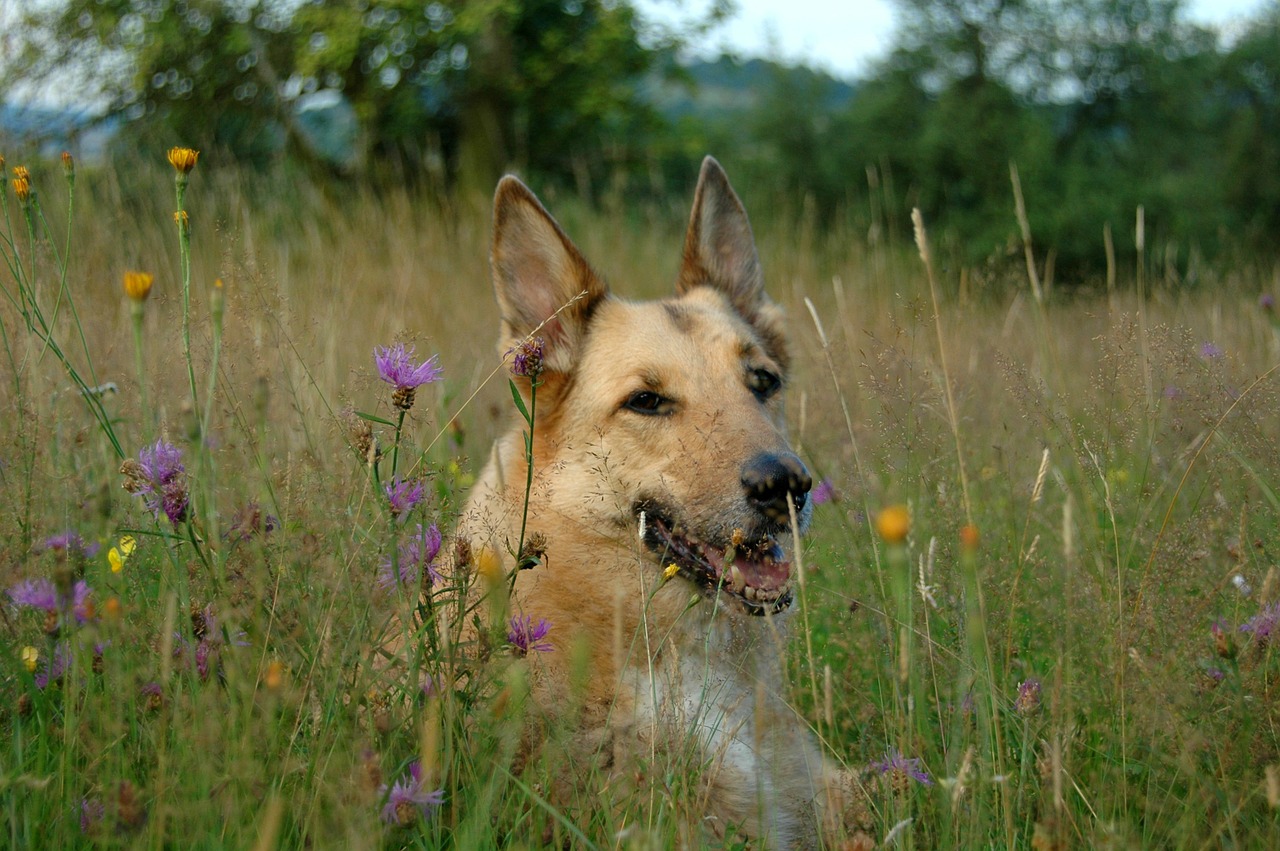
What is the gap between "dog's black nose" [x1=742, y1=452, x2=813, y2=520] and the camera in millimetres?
2480

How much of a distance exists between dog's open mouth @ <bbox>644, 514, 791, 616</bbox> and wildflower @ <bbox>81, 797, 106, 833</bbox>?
50.8 inches

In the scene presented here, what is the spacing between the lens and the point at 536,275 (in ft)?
10.3

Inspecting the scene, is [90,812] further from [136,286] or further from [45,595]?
[136,286]

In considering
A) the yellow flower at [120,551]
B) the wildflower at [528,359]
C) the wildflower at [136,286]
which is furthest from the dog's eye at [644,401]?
the wildflower at [136,286]

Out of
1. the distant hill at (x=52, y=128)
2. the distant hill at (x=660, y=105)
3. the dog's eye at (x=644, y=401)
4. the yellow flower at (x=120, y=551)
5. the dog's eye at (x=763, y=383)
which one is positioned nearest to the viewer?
the yellow flower at (x=120, y=551)

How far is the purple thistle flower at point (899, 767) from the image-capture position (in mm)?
1872

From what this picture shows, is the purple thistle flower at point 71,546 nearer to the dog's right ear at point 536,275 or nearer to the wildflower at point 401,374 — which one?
the wildflower at point 401,374

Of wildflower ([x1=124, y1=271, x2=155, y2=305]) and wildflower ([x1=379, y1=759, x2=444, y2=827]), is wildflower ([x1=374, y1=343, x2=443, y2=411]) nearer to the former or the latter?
wildflower ([x1=124, y1=271, x2=155, y2=305])

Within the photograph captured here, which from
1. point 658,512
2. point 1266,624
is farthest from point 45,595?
point 1266,624

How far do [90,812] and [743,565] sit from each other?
157 cm

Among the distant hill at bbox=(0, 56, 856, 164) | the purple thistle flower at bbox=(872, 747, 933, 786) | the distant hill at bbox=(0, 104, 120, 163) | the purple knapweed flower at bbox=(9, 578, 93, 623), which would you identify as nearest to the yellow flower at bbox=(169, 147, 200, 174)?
the purple knapweed flower at bbox=(9, 578, 93, 623)

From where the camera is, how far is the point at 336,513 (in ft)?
5.84

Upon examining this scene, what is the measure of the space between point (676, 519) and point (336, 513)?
113cm

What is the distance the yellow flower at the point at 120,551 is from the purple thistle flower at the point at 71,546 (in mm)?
281
